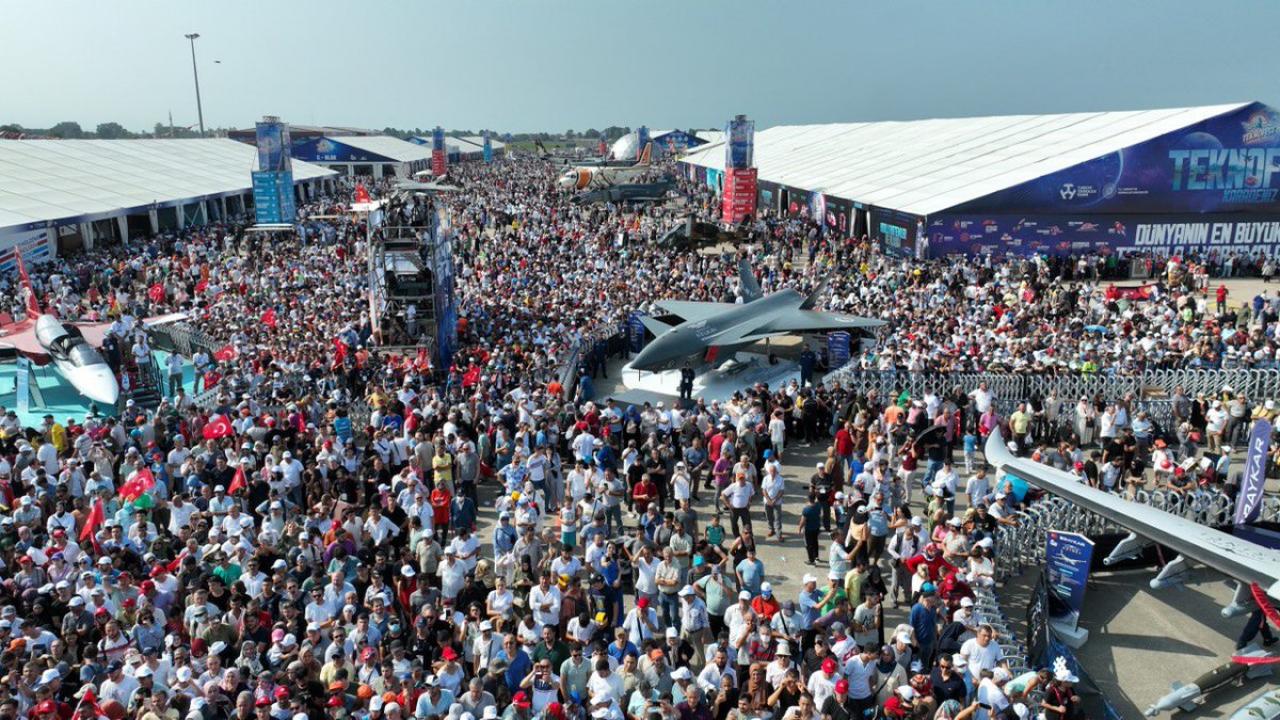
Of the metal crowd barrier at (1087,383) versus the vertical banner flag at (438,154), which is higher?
the vertical banner flag at (438,154)

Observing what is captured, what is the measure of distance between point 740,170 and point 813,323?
22.8 m

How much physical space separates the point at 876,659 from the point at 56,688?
305 inches

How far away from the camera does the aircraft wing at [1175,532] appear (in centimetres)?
819

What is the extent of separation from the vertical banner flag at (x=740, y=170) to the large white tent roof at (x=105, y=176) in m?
31.8

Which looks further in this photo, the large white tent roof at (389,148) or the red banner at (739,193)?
the large white tent roof at (389,148)

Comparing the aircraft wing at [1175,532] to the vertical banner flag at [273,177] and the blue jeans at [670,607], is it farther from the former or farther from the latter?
the vertical banner flag at [273,177]

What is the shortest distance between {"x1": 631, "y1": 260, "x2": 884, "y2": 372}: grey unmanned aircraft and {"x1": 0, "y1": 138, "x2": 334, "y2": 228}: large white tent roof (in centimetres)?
3125

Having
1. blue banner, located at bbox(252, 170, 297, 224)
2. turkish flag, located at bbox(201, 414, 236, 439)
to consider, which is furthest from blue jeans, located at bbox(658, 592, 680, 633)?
blue banner, located at bbox(252, 170, 297, 224)

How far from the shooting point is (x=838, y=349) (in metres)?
22.2

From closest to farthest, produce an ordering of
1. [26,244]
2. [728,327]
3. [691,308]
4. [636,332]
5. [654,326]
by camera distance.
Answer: [728,327]
[654,326]
[636,332]
[691,308]
[26,244]

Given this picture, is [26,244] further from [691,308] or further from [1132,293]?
[1132,293]

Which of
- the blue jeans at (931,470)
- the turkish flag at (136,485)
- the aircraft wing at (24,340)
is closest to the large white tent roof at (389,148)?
the aircraft wing at (24,340)

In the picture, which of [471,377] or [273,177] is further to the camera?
[273,177]

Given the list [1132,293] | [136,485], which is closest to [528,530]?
[136,485]
